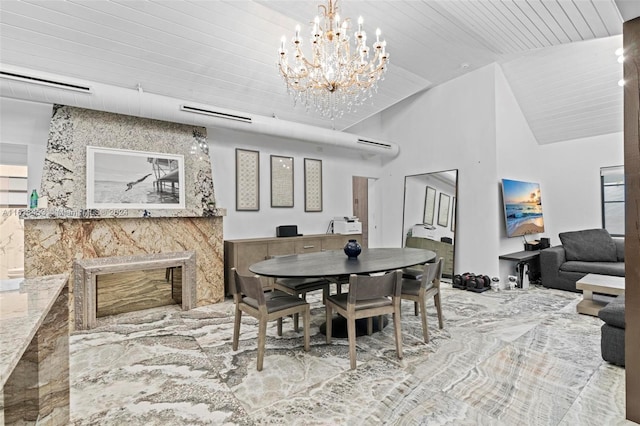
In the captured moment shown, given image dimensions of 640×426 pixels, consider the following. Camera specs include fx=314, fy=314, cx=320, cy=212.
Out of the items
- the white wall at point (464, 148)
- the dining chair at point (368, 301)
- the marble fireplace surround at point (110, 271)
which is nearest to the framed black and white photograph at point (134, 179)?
the marble fireplace surround at point (110, 271)

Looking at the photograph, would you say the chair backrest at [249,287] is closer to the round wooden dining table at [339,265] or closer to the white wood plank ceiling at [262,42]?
the round wooden dining table at [339,265]

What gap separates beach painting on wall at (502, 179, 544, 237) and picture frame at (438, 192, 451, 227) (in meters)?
0.88

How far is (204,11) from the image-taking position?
312 centimetres

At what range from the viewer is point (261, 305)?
252 cm

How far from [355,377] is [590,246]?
479 cm

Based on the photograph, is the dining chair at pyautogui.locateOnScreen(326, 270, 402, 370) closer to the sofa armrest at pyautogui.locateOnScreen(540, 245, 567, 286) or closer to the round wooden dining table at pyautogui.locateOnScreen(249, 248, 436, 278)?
the round wooden dining table at pyautogui.locateOnScreen(249, 248, 436, 278)

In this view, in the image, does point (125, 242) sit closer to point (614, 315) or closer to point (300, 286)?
point (300, 286)

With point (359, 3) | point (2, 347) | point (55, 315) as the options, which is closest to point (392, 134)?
point (359, 3)

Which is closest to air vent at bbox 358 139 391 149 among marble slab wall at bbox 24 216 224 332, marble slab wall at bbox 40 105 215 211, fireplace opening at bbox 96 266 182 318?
marble slab wall at bbox 40 105 215 211

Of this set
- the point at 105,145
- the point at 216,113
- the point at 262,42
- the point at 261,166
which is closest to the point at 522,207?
the point at 261,166

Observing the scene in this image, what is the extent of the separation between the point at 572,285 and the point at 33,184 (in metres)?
7.28

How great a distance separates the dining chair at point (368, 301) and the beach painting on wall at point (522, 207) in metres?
3.39

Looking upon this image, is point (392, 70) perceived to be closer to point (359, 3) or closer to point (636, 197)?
point (359, 3)

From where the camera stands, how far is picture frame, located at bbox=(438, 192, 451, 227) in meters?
5.56
